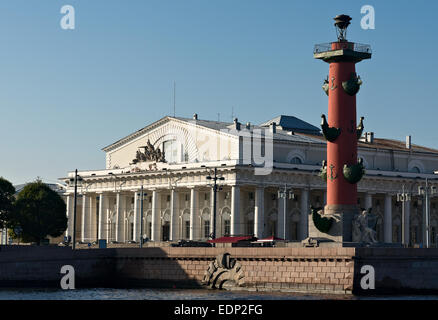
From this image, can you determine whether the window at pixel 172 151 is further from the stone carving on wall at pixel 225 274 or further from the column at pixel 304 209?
the stone carving on wall at pixel 225 274

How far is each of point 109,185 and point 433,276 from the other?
61.2 m

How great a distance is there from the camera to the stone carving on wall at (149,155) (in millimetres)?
116062

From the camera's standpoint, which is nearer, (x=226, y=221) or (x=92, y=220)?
(x=226, y=221)

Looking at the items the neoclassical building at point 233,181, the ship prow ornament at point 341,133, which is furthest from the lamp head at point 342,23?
the neoclassical building at point 233,181

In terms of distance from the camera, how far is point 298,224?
10994 centimetres

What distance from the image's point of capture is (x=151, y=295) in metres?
67.2

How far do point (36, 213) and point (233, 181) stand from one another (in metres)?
19.1

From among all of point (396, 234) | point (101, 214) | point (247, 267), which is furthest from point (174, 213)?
point (247, 267)

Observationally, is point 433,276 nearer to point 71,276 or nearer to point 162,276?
point 162,276

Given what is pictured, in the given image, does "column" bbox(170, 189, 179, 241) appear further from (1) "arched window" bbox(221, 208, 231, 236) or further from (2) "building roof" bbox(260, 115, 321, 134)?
(2) "building roof" bbox(260, 115, 321, 134)

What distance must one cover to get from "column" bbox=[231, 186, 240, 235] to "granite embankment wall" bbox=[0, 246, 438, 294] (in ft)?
86.4

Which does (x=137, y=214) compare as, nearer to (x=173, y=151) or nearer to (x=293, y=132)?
(x=173, y=151)

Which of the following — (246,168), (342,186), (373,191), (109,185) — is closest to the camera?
(342,186)
